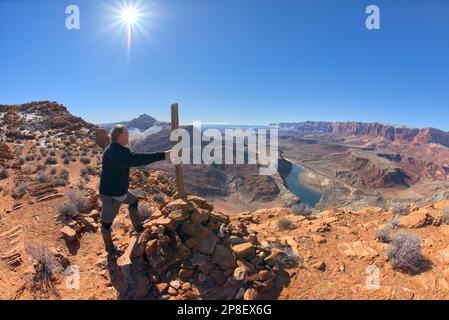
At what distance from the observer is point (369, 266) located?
5445 millimetres

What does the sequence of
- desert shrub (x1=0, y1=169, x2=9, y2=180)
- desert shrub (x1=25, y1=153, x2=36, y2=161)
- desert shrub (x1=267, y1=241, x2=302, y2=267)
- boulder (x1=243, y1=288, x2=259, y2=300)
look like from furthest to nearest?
desert shrub (x1=25, y1=153, x2=36, y2=161) < desert shrub (x1=0, y1=169, x2=9, y2=180) < desert shrub (x1=267, y1=241, x2=302, y2=267) < boulder (x1=243, y1=288, x2=259, y2=300)

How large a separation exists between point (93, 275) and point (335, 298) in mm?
4218

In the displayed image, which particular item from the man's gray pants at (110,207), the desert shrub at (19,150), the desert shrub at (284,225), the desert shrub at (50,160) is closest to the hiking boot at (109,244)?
the man's gray pants at (110,207)

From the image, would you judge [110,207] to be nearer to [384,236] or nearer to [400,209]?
[384,236]

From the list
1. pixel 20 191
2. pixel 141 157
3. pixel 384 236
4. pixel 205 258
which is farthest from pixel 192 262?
pixel 20 191

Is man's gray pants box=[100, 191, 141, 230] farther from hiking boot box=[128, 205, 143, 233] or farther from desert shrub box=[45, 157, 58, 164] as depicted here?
desert shrub box=[45, 157, 58, 164]

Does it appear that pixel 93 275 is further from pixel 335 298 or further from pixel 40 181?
pixel 40 181

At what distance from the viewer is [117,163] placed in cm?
444

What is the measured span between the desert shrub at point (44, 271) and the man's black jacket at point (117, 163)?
1694mm

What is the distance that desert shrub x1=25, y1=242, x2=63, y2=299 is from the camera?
4434 millimetres

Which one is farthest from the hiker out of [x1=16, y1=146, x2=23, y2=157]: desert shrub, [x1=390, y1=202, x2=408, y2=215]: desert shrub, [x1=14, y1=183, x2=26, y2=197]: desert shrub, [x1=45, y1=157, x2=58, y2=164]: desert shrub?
[x1=16, y1=146, x2=23, y2=157]: desert shrub

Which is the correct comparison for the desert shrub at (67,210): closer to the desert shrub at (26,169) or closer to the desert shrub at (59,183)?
the desert shrub at (59,183)

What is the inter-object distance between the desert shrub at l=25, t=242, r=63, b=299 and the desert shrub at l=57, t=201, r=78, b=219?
66.8 inches

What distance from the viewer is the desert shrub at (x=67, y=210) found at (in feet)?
22.6
